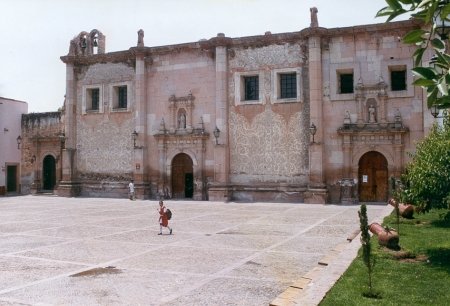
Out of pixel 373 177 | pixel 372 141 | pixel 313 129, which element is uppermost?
pixel 313 129

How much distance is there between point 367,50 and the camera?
936 inches

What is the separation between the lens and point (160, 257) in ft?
32.3

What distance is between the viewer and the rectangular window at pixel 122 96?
1182 inches

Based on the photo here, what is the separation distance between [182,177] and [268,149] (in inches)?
235

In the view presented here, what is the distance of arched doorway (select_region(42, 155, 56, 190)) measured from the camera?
3343 centimetres

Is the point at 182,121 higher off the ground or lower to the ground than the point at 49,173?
higher

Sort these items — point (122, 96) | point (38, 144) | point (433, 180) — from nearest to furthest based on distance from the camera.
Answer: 1. point (433, 180)
2. point (122, 96)
3. point (38, 144)

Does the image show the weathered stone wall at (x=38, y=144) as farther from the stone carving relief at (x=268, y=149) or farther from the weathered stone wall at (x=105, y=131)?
the stone carving relief at (x=268, y=149)

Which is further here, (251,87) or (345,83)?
(251,87)

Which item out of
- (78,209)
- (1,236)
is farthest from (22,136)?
(1,236)

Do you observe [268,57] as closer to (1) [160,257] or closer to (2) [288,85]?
(2) [288,85]

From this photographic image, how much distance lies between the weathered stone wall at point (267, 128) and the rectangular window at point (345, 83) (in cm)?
219

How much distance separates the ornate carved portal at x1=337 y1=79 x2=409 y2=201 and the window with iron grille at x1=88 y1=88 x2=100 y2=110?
16579 mm

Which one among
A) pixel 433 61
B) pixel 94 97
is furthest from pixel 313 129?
pixel 433 61
